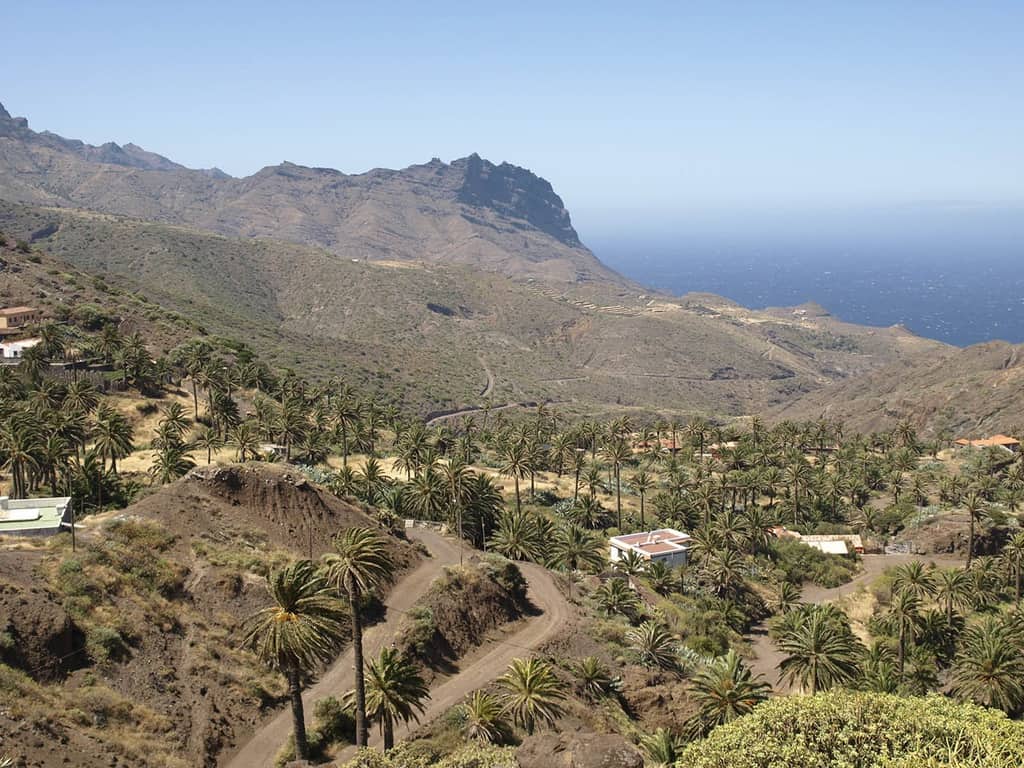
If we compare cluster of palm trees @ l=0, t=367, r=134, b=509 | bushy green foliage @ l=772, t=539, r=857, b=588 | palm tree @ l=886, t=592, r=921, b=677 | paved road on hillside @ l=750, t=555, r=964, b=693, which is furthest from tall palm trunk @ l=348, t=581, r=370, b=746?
bushy green foliage @ l=772, t=539, r=857, b=588

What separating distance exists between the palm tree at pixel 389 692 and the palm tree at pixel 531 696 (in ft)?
13.9

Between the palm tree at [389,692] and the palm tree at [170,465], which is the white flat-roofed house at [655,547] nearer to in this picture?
the palm tree at [170,465]

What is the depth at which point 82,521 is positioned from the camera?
4553cm

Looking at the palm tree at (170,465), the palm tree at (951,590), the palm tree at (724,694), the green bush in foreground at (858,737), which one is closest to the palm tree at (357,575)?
the green bush in foreground at (858,737)

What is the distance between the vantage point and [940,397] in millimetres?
149125

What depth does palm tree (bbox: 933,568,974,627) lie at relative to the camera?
199ft

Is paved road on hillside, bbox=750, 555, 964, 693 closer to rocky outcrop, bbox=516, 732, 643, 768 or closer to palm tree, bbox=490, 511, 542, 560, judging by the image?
palm tree, bbox=490, 511, 542, 560

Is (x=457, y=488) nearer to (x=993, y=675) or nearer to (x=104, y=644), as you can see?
(x=104, y=644)

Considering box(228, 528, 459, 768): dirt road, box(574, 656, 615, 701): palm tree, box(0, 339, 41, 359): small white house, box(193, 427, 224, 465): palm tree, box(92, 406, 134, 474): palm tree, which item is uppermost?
box(0, 339, 41, 359): small white house

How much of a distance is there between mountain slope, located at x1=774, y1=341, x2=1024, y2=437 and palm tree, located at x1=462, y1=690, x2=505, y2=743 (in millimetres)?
120265

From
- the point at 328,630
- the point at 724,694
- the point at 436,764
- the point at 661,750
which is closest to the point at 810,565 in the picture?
the point at 724,694

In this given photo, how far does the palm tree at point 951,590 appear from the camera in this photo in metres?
60.6

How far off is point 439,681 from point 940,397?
457 ft

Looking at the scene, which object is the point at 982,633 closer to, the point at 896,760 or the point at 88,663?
the point at 896,760
